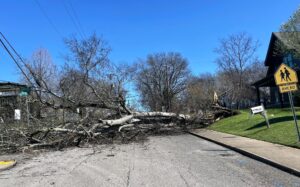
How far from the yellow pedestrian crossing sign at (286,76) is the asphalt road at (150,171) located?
3442 mm

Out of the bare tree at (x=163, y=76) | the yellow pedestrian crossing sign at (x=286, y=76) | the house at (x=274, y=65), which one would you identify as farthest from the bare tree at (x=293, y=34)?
the bare tree at (x=163, y=76)

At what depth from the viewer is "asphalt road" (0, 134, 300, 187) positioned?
7.97 metres

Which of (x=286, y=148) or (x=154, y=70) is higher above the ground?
(x=154, y=70)

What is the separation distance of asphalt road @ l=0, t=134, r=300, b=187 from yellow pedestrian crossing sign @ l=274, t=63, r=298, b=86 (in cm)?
344

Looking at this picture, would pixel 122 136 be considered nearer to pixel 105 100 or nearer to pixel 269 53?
pixel 105 100

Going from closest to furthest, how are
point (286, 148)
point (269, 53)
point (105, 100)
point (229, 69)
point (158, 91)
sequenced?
point (286, 148) < point (105, 100) < point (269, 53) < point (229, 69) < point (158, 91)

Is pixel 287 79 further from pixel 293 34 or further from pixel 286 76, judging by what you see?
pixel 293 34

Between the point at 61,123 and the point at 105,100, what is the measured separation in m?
4.82

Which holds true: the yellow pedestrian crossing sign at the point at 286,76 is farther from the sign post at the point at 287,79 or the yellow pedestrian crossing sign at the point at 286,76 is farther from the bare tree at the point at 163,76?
the bare tree at the point at 163,76

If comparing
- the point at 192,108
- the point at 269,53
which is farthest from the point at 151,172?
the point at 269,53

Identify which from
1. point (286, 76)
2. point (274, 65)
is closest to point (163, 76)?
point (274, 65)

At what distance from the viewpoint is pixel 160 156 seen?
40.8 feet

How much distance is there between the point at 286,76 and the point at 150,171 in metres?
7.13

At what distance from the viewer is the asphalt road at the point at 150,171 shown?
797 centimetres
